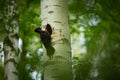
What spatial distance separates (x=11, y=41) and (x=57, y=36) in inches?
90.9

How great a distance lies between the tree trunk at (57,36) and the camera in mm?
2008

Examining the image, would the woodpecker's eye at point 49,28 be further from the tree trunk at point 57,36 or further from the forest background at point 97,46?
the forest background at point 97,46

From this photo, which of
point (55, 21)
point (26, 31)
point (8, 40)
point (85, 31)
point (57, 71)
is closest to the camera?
point (57, 71)

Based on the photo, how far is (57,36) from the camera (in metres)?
2.16

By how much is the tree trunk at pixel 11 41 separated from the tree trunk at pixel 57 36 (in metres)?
2.05

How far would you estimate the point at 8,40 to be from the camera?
435cm

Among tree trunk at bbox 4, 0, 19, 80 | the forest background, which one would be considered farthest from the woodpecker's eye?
tree trunk at bbox 4, 0, 19, 80

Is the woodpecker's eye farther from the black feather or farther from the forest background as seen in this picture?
the forest background

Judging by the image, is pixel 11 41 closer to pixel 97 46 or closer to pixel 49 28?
pixel 97 46

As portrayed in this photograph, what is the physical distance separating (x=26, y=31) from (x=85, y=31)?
1.59 metres

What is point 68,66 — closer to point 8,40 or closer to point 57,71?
point 57,71

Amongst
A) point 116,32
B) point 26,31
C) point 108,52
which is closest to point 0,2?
point 116,32

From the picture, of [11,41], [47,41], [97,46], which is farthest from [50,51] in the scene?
[11,41]

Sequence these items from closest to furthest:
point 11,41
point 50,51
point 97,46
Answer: point 50,51 < point 97,46 < point 11,41
